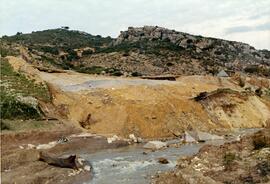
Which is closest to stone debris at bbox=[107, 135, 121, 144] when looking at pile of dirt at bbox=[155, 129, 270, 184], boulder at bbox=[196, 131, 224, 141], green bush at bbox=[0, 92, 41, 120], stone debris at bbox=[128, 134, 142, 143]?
stone debris at bbox=[128, 134, 142, 143]

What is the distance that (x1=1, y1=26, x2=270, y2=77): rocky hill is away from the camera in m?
98.4

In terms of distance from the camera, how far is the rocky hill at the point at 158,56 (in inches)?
3875

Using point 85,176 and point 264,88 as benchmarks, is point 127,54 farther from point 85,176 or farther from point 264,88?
point 85,176

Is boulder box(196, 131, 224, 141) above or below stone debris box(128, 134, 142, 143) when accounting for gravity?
above

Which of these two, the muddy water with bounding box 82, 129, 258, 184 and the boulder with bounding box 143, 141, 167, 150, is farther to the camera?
the boulder with bounding box 143, 141, 167, 150

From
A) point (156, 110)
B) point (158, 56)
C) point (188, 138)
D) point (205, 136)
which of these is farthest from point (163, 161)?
point (158, 56)

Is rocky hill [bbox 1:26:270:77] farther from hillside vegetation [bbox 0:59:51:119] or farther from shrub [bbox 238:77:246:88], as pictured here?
hillside vegetation [bbox 0:59:51:119]

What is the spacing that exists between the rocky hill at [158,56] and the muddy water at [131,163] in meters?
52.0

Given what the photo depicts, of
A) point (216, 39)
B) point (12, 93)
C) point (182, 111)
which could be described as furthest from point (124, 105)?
point (216, 39)

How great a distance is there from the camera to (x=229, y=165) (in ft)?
87.0

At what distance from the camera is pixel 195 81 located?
64.8 m

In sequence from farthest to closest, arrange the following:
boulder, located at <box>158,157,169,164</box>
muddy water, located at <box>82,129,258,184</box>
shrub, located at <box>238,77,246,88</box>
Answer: shrub, located at <box>238,77,246,88</box>, boulder, located at <box>158,157,169,164</box>, muddy water, located at <box>82,129,258,184</box>

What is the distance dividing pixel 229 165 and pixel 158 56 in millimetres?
78635

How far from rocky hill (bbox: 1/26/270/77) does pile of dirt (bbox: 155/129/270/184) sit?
59.8m
